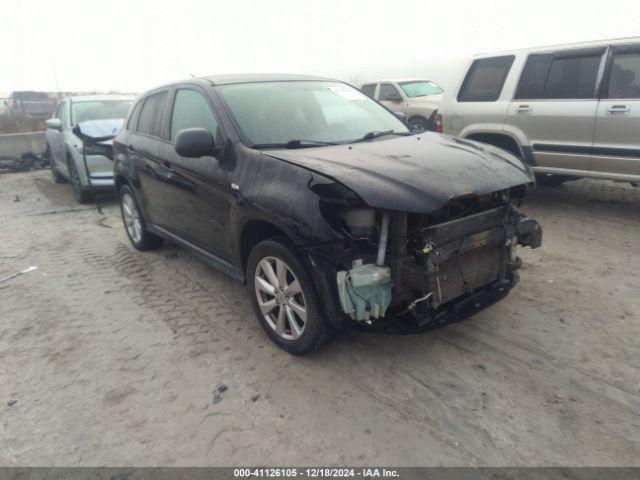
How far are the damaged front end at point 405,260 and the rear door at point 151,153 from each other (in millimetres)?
2192

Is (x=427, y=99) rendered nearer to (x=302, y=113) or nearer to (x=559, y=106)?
(x=559, y=106)

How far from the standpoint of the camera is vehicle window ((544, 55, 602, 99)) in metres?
5.75

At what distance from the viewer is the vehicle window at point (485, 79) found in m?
6.60

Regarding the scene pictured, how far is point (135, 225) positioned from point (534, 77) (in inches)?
206

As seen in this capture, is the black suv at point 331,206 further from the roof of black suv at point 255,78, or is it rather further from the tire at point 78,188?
the tire at point 78,188

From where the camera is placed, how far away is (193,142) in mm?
3385

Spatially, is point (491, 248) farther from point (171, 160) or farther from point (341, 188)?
point (171, 160)

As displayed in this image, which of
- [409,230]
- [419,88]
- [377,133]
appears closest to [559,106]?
[377,133]

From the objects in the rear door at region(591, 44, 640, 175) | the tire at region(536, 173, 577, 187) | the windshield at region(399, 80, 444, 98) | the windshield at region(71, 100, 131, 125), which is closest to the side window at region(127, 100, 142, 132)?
the windshield at region(71, 100, 131, 125)

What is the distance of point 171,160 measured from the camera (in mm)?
4230

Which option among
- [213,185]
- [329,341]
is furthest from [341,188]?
[213,185]

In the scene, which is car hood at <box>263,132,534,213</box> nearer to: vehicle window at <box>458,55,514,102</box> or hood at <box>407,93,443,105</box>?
vehicle window at <box>458,55,514,102</box>

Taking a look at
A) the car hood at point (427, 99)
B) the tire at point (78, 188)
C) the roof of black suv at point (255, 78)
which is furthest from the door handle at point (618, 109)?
the tire at point (78, 188)

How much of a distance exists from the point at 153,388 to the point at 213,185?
1478mm
